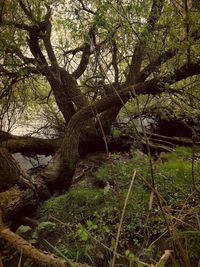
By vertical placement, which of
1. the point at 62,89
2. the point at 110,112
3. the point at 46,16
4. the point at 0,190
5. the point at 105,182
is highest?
the point at 46,16

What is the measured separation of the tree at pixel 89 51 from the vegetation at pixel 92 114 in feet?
0.10

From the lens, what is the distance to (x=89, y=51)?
424 inches

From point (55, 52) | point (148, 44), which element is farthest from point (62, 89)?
point (148, 44)

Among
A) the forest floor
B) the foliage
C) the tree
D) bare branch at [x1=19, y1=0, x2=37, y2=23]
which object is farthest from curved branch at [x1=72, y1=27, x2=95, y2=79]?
the foliage

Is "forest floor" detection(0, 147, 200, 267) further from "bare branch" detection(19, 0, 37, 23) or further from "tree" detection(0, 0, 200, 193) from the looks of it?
"bare branch" detection(19, 0, 37, 23)

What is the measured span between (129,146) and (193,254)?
8196mm

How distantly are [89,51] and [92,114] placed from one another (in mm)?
2277

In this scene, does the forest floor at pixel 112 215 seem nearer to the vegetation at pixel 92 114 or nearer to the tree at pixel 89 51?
the vegetation at pixel 92 114

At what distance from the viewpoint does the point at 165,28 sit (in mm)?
8227

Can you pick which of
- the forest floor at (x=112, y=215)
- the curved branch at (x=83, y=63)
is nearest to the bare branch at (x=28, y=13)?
the curved branch at (x=83, y=63)

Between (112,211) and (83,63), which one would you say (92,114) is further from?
(112,211)

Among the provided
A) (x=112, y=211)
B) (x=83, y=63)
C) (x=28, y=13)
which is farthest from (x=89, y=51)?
(x=112, y=211)

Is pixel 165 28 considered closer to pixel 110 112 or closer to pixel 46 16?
pixel 46 16

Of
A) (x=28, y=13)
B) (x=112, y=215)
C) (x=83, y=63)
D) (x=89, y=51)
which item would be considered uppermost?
(x=28, y=13)
